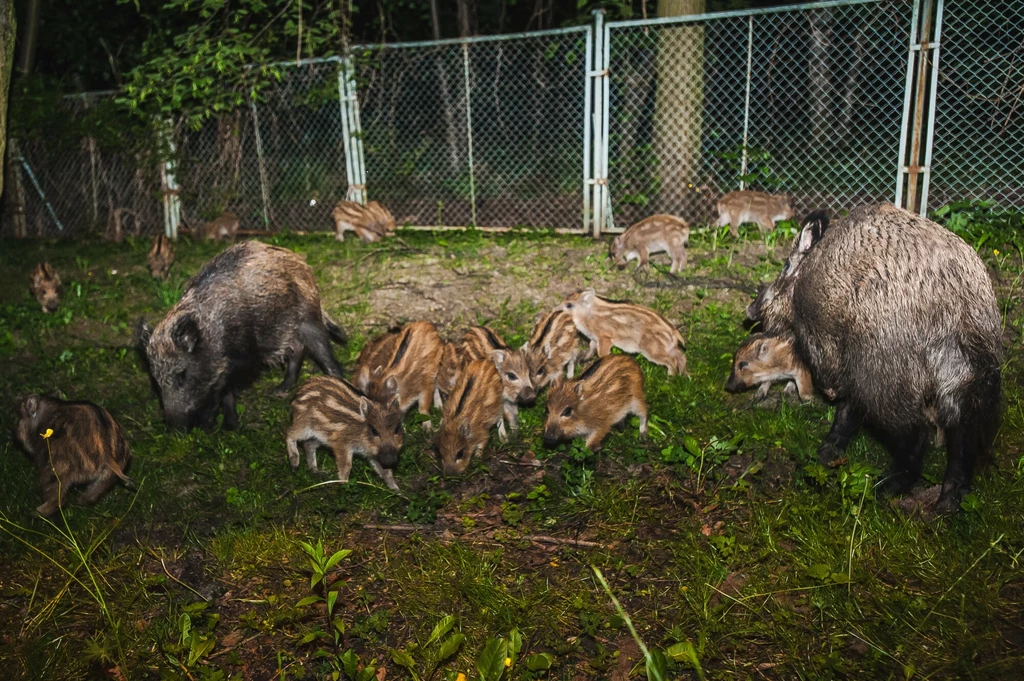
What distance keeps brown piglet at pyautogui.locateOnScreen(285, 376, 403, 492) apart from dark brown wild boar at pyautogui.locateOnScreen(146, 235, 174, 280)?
15.0 feet

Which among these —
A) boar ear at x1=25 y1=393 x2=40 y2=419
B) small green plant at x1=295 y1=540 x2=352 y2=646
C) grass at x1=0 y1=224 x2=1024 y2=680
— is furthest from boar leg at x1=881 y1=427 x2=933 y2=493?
boar ear at x1=25 y1=393 x2=40 y2=419

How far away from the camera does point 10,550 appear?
417 cm

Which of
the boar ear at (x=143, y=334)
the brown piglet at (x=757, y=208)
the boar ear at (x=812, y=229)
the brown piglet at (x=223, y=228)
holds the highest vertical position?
the boar ear at (x=812, y=229)

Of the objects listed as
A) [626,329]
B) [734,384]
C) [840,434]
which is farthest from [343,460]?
[840,434]

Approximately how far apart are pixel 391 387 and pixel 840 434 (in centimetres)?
255

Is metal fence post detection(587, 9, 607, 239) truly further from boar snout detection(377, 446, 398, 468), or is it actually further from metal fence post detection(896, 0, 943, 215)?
boar snout detection(377, 446, 398, 468)

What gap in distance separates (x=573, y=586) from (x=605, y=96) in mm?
6044

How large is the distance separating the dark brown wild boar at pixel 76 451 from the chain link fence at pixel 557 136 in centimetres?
547

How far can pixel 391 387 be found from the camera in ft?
16.0

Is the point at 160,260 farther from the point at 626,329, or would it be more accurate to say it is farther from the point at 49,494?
the point at 626,329

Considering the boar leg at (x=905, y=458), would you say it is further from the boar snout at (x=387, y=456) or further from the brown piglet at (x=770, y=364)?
the boar snout at (x=387, y=456)

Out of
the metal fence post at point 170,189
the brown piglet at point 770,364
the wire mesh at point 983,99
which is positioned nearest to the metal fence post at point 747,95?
the wire mesh at point 983,99

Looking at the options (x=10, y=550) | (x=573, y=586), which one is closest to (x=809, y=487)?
(x=573, y=586)

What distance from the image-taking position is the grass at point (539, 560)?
3.11m
